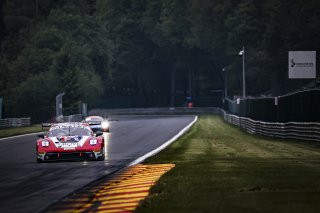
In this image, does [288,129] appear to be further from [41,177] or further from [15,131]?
[15,131]

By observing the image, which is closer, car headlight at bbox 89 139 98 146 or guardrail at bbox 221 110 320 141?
car headlight at bbox 89 139 98 146

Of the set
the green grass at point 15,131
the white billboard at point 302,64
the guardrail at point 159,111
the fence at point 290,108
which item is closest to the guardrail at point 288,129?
the fence at point 290,108

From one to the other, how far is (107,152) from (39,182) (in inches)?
494

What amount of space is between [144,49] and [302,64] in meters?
110

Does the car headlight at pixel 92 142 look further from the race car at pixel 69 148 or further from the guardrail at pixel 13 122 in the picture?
the guardrail at pixel 13 122

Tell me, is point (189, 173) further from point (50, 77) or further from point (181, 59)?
point (181, 59)

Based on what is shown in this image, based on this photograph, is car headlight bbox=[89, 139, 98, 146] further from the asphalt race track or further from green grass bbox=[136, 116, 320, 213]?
green grass bbox=[136, 116, 320, 213]

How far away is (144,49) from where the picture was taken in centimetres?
14975

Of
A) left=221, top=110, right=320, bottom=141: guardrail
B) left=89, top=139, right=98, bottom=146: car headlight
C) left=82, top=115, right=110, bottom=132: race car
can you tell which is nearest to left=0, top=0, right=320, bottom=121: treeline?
left=82, top=115, right=110, bottom=132: race car

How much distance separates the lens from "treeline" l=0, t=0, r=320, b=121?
106m

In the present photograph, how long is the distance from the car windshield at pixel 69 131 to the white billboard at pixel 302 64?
1710 centimetres

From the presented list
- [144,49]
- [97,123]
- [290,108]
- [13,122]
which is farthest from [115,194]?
[144,49]

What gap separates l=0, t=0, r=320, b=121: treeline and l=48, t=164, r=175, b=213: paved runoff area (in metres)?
81.1

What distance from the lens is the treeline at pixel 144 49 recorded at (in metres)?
106
